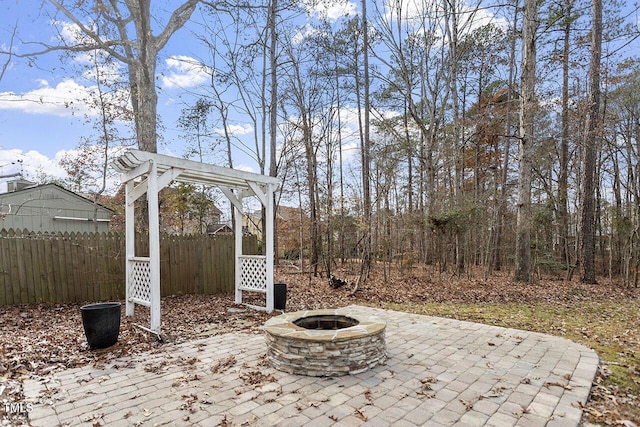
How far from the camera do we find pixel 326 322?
12.8 ft

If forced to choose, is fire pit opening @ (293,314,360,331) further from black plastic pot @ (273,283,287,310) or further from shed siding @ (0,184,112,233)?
shed siding @ (0,184,112,233)

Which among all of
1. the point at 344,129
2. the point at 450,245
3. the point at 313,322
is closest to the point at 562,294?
the point at 450,245

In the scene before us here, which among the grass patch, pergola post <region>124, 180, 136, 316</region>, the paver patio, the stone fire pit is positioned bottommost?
the grass patch

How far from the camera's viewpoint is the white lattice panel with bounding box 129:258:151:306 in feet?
15.1

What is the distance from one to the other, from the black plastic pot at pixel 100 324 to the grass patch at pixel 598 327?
14.3 feet

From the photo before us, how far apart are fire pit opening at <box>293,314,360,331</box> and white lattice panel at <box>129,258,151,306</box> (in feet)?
7.11

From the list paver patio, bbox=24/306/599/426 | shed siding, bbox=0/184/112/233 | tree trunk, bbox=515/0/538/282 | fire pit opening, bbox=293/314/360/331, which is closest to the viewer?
paver patio, bbox=24/306/599/426

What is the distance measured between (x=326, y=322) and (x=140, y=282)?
2.78 meters

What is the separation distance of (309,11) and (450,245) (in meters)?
8.58

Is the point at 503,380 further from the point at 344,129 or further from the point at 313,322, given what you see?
the point at 344,129

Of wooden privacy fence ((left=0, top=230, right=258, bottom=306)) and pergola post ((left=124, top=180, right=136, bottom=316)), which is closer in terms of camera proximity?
pergola post ((left=124, top=180, right=136, bottom=316))

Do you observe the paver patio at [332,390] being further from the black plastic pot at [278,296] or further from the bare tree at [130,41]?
the bare tree at [130,41]

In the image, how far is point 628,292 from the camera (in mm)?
7789

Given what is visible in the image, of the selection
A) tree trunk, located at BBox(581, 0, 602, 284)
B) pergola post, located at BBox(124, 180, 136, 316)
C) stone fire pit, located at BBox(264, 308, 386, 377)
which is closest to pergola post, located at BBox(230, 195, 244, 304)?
pergola post, located at BBox(124, 180, 136, 316)
